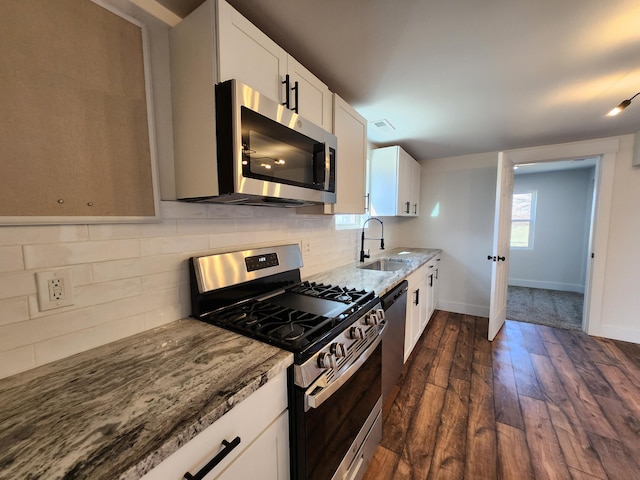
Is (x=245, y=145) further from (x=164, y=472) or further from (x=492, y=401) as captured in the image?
(x=492, y=401)

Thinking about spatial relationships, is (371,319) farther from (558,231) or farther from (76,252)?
(558,231)

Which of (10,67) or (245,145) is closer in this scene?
(10,67)

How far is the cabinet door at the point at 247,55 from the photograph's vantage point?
965mm

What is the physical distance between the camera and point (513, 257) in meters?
5.29

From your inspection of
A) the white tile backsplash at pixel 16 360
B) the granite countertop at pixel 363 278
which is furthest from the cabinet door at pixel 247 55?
the granite countertop at pixel 363 278

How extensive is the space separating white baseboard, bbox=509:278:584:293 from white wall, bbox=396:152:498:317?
236 cm

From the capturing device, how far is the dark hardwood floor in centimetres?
145

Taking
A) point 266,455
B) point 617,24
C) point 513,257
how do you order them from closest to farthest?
point 266,455, point 617,24, point 513,257

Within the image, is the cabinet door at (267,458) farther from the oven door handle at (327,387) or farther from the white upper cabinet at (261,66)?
the white upper cabinet at (261,66)

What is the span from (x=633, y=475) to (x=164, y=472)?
2.32 meters

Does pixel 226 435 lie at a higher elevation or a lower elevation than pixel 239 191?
lower

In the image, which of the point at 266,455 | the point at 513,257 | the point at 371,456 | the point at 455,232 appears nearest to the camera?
the point at 266,455

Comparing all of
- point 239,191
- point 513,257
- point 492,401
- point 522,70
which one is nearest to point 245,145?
point 239,191

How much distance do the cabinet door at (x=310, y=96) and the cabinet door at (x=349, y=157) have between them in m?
0.09
